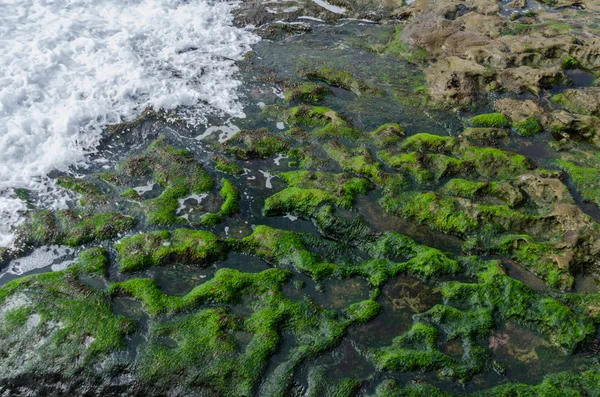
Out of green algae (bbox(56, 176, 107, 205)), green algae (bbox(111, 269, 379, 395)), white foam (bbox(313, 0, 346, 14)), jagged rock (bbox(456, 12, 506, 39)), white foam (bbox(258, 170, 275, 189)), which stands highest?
white foam (bbox(313, 0, 346, 14))

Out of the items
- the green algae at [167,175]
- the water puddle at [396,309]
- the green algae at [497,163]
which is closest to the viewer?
the water puddle at [396,309]

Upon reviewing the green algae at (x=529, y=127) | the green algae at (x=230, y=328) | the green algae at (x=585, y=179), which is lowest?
the green algae at (x=585, y=179)

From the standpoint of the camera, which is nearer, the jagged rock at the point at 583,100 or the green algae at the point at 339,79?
the jagged rock at the point at 583,100

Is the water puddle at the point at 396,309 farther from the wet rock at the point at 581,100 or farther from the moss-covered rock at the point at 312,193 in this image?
the wet rock at the point at 581,100

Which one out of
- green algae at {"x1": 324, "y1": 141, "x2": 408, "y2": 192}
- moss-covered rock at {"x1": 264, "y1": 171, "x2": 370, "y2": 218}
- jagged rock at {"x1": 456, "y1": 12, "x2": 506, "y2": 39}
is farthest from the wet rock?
moss-covered rock at {"x1": 264, "y1": 171, "x2": 370, "y2": 218}

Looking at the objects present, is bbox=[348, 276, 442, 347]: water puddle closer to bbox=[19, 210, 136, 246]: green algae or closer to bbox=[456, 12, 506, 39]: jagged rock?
bbox=[19, 210, 136, 246]: green algae

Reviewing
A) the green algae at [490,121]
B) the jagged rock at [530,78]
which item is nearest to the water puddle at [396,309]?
the green algae at [490,121]

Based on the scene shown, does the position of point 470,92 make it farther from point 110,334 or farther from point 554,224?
point 110,334
